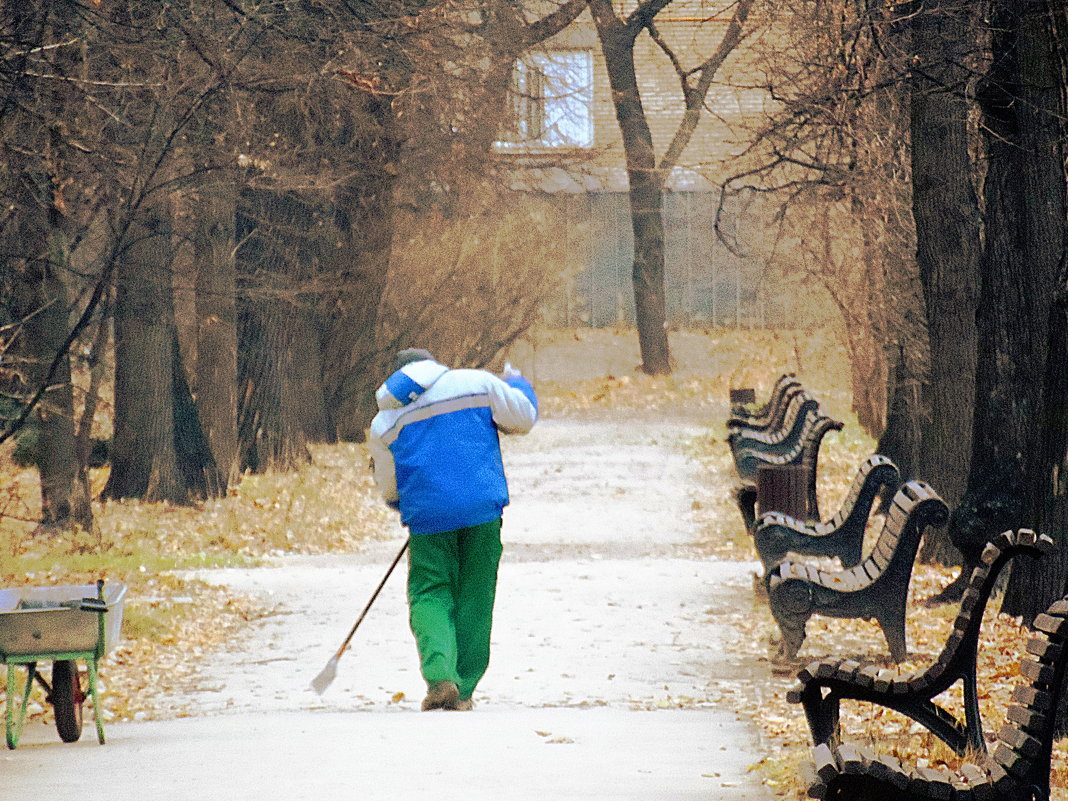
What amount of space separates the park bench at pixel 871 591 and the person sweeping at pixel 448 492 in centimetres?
163

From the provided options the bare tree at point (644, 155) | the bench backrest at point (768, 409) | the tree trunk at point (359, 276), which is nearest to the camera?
the bench backrest at point (768, 409)

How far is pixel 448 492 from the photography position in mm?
7715

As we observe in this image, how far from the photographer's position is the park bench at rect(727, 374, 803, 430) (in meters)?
19.8

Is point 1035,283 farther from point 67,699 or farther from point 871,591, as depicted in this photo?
point 67,699

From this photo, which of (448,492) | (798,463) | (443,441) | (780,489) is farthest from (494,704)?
(798,463)

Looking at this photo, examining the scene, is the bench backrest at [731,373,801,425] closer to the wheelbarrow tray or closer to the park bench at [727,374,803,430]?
the park bench at [727,374,803,430]

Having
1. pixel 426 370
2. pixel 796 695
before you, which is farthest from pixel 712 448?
pixel 796 695

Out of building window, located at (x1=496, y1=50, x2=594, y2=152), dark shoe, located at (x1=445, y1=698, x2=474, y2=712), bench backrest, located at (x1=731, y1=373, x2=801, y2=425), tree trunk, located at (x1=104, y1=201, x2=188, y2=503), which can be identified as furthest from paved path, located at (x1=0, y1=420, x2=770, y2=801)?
building window, located at (x1=496, y1=50, x2=594, y2=152)

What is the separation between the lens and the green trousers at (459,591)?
7.86m

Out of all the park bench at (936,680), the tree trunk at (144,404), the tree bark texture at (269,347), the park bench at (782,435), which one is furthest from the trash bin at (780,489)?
the tree bark texture at (269,347)

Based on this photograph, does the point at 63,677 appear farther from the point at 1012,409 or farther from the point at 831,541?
the point at 1012,409

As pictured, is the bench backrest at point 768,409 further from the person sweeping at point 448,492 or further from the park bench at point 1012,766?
the park bench at point 1012,766

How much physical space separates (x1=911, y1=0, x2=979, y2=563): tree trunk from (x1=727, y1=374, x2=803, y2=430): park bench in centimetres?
637

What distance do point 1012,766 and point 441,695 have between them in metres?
3.62
